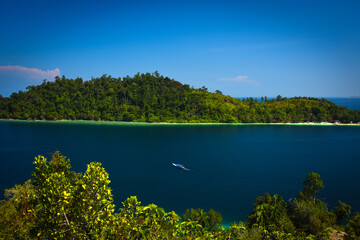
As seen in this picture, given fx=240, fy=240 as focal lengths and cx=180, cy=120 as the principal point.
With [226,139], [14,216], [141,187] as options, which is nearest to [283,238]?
[14,216]

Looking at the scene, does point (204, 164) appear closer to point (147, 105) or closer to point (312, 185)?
point (312, 185)

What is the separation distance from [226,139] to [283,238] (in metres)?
74.6

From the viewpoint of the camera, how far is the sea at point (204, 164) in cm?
3644

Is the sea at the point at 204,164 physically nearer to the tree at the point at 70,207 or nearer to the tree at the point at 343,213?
the tree at the point at 343,213

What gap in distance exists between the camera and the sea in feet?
120

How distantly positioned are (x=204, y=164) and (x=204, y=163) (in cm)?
79

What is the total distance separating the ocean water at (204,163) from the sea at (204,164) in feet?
0.43

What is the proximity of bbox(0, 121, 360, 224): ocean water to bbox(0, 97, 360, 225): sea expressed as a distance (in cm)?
13

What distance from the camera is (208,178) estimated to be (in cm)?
4466

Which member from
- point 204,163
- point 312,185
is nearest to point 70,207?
point 312,185

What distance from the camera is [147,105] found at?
136 m

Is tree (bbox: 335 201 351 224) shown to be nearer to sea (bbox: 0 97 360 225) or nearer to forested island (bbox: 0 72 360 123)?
sea (bbox: 0 97 360 225)

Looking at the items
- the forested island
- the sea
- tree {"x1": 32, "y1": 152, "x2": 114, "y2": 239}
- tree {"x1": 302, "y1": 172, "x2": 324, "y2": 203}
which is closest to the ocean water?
the sea

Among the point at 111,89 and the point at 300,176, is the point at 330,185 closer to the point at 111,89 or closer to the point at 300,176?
the point at 300,176
